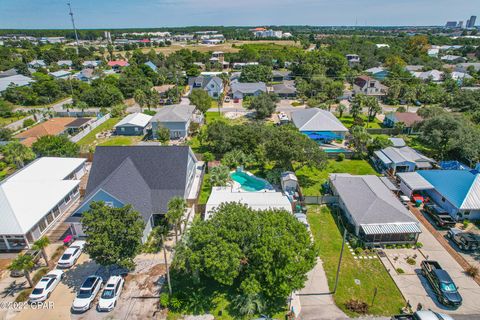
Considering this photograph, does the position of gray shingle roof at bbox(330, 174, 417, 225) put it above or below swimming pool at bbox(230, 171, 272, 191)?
above

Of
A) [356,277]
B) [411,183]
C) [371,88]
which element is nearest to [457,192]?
[411,183]

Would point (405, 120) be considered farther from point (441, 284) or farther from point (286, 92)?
point (441, 284)

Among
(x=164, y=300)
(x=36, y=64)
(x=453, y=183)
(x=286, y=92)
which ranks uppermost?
(x=36, y=64)

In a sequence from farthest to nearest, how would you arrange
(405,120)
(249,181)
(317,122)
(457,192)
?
(405,120)
(317,122)
(249,181)
(457,192)

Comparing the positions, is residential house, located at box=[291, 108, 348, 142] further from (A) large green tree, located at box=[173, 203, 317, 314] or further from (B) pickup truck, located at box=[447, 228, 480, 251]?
(A) large green tree, located at box=[173, 203, 317, 314]

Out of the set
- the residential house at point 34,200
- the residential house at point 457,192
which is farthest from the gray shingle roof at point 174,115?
the residential house at point 457,192

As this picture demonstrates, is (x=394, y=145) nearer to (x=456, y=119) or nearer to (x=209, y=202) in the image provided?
(x=456, y=119)

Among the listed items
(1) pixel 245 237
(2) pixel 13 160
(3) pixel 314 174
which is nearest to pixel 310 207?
(3) pixel 314 174

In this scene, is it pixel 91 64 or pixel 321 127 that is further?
pixel 91 64

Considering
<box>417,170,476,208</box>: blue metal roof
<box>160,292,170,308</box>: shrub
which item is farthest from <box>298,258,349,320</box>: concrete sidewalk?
<box>417,170,476,208</box>: blue metal roof
